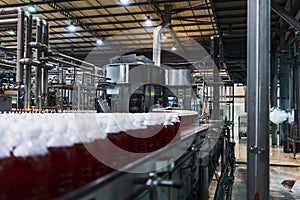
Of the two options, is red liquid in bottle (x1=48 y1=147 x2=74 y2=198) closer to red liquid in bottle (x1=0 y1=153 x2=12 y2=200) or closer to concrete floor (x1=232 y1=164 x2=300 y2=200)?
red liquid in bottle (x1=0 y1=153 x2=12 y2=200)

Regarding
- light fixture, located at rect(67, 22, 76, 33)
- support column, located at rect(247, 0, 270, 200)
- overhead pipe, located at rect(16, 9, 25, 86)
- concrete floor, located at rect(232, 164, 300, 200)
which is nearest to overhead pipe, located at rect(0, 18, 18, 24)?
overhead pipe, located at rect(16, 9, 25, 86)

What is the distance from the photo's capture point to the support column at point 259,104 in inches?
84.0

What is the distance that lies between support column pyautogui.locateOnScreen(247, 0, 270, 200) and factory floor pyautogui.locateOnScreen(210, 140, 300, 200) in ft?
4.95

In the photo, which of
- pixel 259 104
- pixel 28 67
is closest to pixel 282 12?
pixel 259 104

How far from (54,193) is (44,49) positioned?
9.97ft

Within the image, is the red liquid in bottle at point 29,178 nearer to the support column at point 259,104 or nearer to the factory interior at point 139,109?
the factory interior at point 139,109

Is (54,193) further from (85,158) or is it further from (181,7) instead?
(181,7)

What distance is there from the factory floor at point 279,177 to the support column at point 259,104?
1.51 metres

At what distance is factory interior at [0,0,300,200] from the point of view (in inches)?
29.5

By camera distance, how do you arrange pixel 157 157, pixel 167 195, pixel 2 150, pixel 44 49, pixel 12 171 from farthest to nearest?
pixel 44 49, pixel 167 195, pixel 157 157, pixel 2 150, pixel 12 171

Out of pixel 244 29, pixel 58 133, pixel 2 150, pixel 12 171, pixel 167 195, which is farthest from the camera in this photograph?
pixel 244 29

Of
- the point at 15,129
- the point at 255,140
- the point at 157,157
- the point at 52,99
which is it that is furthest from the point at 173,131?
the point at 52,99

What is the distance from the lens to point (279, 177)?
4.60 metres

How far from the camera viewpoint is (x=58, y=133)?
867 mm
